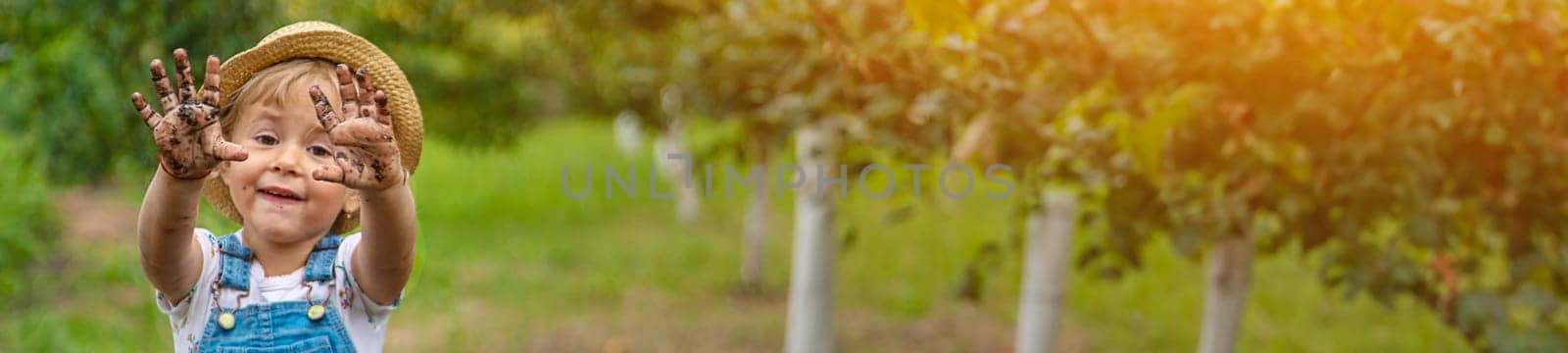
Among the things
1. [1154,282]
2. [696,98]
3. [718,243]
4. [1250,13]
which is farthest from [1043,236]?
[718,243]

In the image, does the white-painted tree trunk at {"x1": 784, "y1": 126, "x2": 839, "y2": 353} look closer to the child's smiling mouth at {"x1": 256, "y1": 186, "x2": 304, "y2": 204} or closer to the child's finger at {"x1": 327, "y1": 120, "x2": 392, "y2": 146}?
the child's smiling mouth at {"x1": 256, "y1": 186, "x2": 304, "y2": 204}

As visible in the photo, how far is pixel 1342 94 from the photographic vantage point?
9.14 ft

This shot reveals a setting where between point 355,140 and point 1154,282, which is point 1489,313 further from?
point 1154,282

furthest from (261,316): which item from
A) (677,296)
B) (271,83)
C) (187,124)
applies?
(677,296)

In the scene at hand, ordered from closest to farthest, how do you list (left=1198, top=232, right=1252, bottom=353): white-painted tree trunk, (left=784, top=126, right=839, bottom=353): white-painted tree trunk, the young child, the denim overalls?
1. the young child
2. the denim overalls
3. (left=1198, top=232, right=1252, bottom=353): white-painted tree trunk
4. (left=784, top=126, right=839, bottom=353): white-painted tree trunk

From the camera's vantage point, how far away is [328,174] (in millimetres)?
1377

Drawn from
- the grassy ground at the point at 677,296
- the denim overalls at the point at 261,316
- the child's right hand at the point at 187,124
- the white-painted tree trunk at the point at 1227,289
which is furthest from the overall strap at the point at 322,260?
the grassy ground at the point at 677,296

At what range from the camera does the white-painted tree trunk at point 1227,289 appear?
3.88 meters

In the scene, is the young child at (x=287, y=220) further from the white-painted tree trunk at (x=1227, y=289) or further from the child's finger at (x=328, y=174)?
the white-painted tree trunk at (x=1227, y=289)

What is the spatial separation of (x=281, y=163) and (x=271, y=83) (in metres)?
0.10

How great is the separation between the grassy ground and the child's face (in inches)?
128

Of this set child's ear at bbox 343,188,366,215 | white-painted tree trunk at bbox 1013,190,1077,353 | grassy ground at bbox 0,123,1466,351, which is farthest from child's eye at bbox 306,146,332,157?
grassy ground at bbox 0,123,1466,351

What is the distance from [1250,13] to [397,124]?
5.97ft

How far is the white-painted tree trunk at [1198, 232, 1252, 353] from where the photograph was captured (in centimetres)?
388
